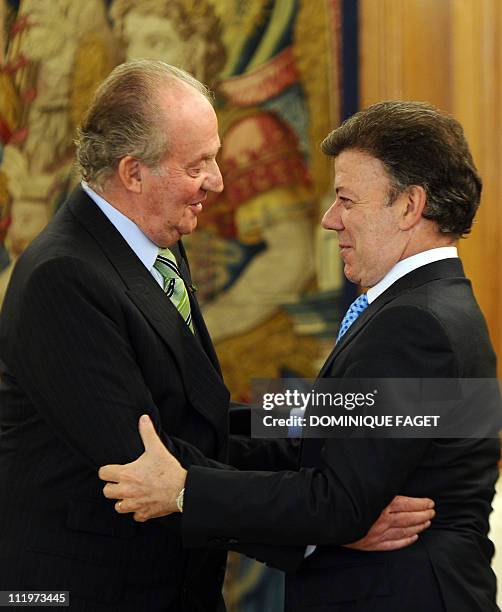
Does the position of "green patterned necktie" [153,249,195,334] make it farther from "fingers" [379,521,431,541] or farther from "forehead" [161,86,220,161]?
"fingers" [379,521,431,541]

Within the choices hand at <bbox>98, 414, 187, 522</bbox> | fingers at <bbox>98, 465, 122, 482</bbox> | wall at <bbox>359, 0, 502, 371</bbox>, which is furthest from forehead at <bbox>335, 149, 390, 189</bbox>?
wall at <bbox>359, 0, 502, 371</bbox>

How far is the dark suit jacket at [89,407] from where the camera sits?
7.62 ft

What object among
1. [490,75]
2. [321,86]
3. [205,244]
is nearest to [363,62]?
[321,86]

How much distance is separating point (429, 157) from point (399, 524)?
84 centimetres

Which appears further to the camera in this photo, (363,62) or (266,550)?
(363,62)

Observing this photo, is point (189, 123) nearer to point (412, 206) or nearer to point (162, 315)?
point (162, 315)

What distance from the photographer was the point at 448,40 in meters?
4.75

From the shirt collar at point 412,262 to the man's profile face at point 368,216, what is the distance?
→ 0.06 feet

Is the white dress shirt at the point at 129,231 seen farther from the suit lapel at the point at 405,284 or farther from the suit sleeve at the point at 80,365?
the suit lapel at the point at 405,284

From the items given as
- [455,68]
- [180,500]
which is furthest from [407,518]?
[455,68]

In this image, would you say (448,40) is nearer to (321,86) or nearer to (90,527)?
(321,86)

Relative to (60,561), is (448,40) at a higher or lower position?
higher

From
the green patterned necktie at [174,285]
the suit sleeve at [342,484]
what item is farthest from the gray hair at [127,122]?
the suit sleeve at [342,484]

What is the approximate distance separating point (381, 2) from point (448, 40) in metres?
0.37
